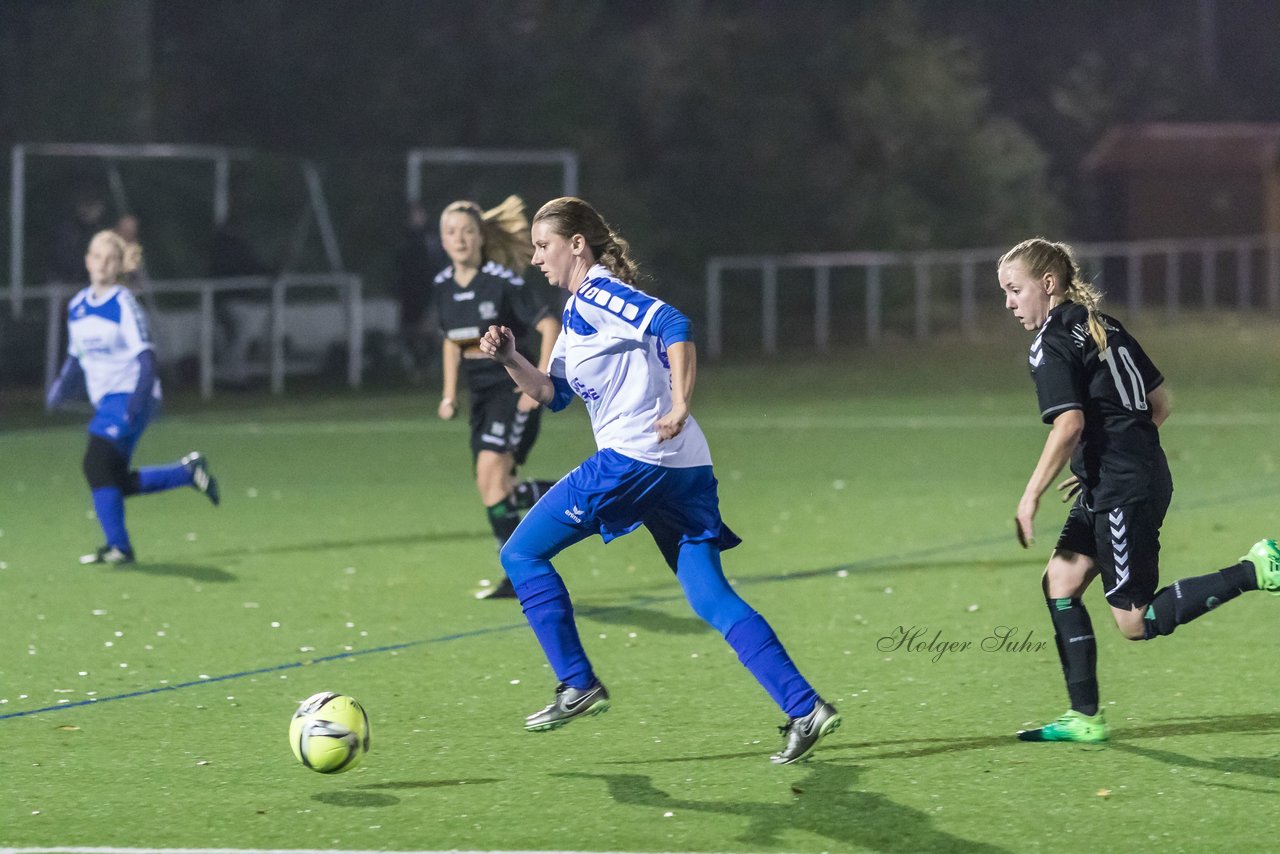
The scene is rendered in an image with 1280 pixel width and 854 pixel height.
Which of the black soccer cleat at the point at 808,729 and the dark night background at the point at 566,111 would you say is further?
the dark night background at the point at 566,111

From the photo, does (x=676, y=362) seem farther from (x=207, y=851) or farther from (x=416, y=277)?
(x=416, y=277)

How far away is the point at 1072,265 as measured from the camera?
21.7 feet

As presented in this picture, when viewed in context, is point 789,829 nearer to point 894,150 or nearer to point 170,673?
point 170,673

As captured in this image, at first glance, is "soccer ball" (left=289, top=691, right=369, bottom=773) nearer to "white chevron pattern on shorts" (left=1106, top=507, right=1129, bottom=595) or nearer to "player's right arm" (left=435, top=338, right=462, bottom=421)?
"white chevron pattern on shorts" (left=1106, top=507, right=1129, bottom=595)

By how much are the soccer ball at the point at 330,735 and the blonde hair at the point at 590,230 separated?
159cm

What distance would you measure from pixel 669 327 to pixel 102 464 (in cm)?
547

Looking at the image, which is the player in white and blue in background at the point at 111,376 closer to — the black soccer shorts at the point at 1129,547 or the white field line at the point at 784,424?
the black soccer shorts at the point at 1129,547

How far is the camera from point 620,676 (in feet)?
26.2

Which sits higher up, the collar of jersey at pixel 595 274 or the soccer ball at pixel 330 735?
the collar of jersey at pixel 595 274

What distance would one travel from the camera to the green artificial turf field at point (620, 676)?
19.4ft

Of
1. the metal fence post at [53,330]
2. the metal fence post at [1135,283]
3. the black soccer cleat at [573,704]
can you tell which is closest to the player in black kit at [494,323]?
the black soccer cleat at [573,704]

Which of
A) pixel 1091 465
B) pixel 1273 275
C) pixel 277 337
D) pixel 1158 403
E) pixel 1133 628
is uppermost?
pixel 1158 403

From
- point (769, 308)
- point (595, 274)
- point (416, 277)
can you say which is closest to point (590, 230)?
point (595, 274)

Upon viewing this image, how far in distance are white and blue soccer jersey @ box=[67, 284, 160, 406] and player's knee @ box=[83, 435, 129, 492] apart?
0.82ft
